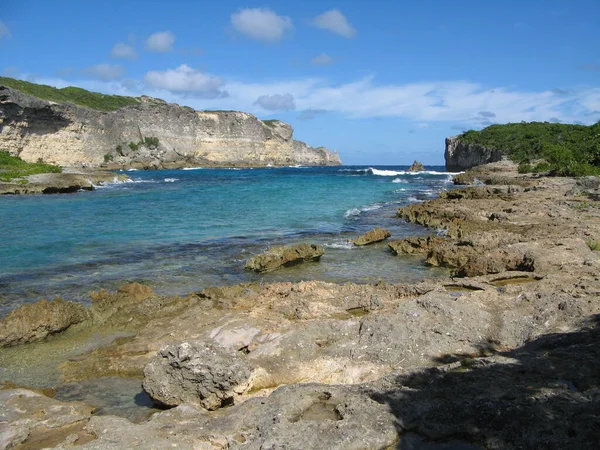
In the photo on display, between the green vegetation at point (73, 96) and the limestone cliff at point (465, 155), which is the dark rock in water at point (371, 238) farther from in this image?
the green vegetation at point (73, 96)

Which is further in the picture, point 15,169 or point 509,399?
point 15,169

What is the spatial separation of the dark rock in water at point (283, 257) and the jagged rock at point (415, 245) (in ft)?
8.08

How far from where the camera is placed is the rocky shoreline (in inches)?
162

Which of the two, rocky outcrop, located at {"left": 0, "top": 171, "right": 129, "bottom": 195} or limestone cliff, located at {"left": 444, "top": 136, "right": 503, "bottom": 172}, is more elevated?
limestone cliff, located at {"left": 444, "top": 136, "right": 503, "bottom": 172}

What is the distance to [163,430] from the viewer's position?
4.44 meters

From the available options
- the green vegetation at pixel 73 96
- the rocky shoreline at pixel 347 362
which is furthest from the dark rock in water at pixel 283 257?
the green vegetation at pixel 73 96

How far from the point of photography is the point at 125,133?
94188 mm

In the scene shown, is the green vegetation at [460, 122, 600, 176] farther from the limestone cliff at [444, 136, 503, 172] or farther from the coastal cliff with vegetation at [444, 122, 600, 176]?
the limestone cliff at [444, 136, 503, 172]

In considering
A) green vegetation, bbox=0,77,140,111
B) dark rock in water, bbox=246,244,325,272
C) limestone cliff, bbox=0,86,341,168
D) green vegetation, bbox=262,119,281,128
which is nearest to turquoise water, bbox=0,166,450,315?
dark rock in water, bbox=246,244,325,272

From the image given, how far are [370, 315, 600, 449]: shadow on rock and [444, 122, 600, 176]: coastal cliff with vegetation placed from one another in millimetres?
34407

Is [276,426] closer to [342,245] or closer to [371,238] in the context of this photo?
[342,245]

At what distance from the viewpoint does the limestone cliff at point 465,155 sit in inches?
2763

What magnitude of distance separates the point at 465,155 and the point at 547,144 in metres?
27.1

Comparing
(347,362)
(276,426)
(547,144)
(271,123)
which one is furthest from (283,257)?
(271,123)
